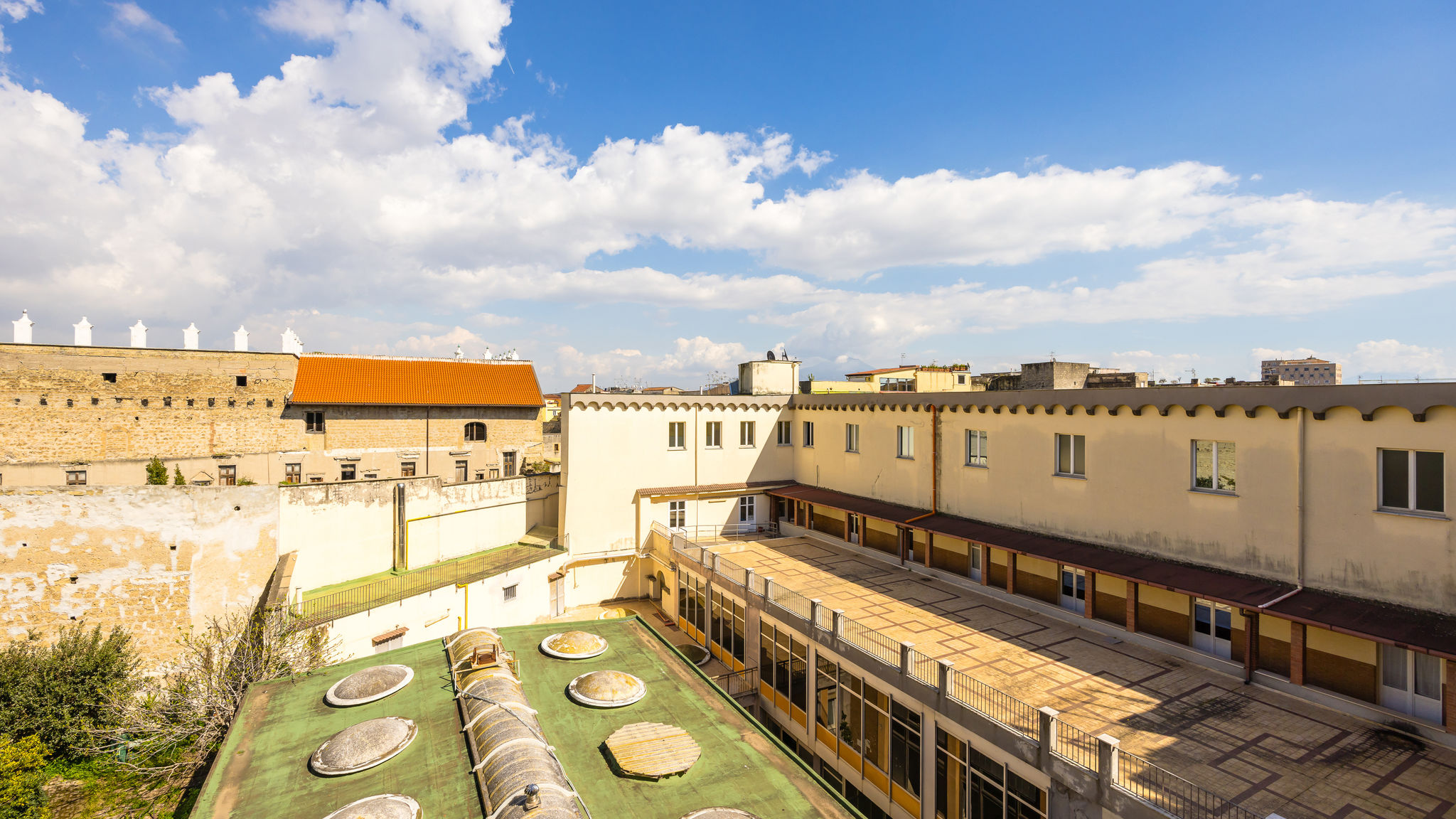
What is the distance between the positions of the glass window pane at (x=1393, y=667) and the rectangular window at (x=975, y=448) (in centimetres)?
1057

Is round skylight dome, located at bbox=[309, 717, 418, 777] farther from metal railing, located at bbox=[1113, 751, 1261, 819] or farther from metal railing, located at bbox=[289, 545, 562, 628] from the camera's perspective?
metal railing, located at bbox=[1113, 751, 1261, 819]

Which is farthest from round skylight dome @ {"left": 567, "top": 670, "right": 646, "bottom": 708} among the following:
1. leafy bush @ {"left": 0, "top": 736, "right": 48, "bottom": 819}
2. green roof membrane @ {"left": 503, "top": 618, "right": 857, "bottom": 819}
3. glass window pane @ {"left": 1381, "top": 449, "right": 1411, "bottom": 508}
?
glass window pane @ {"left": 1381, "top": 449, "right": 1411, "bottom": 508}

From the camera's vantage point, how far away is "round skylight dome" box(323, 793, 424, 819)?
8.57 m

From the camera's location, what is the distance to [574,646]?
15.6 m

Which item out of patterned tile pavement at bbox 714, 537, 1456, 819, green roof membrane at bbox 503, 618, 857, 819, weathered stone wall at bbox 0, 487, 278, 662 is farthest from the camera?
weathered stone wall at bbox 0, 487, 278, 662

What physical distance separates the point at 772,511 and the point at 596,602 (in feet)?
32.3

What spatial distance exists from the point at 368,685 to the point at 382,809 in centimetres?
525

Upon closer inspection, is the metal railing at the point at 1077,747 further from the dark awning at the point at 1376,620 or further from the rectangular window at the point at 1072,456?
the rectangular window at the point at 1072,456

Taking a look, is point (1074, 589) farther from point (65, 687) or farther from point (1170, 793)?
point (65, 687)

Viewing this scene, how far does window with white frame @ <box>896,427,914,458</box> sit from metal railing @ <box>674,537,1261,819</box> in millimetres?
9601

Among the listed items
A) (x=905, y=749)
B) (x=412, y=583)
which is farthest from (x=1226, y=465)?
(x=412, y=583)

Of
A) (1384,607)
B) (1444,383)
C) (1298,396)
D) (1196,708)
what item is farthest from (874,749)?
(1444,383)

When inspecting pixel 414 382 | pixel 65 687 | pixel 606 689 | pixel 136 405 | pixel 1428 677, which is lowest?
pixel 65 687

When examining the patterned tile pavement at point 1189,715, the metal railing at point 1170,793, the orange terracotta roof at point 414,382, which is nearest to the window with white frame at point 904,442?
the patterned tile pavement at point 1189,715
